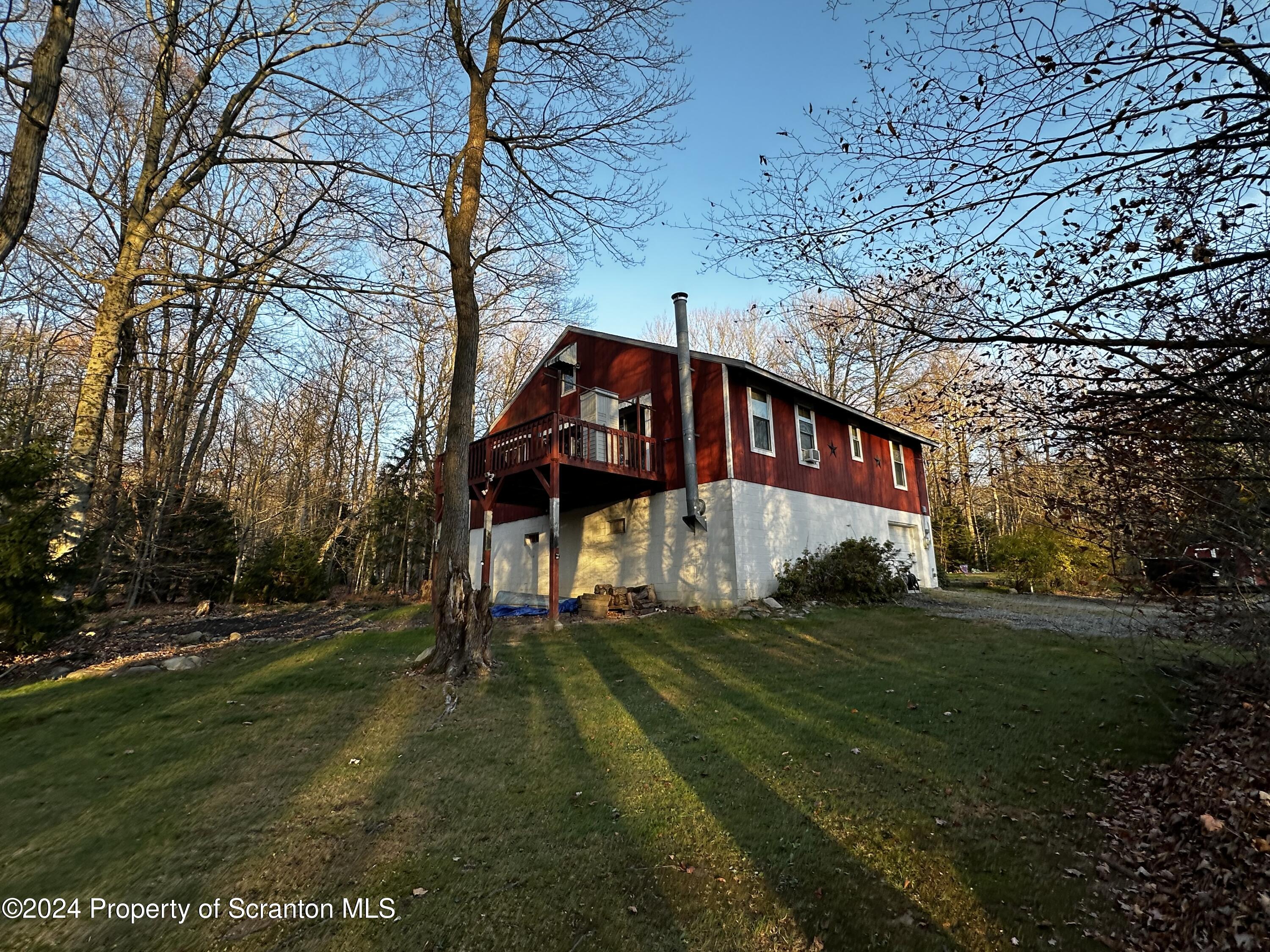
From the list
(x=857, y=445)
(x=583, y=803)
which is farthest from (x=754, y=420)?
(x=583, y=803)

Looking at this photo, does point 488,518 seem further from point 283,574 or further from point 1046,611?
point 1046,611

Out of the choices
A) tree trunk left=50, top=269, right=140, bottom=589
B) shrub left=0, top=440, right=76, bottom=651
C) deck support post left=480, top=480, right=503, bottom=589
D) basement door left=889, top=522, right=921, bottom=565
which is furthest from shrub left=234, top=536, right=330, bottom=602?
basement door left=889, top=522, right=921, bottom=565

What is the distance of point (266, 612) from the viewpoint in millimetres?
14578

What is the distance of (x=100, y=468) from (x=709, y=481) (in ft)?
35.6

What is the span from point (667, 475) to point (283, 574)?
11.8 meters

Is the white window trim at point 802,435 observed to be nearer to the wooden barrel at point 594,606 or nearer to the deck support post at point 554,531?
the wooden barrel at point 594,606

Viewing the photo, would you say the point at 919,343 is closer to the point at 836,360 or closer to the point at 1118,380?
the point at 1118,380

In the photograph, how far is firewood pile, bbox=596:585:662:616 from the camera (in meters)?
12.7

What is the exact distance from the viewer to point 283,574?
16828 millimetres

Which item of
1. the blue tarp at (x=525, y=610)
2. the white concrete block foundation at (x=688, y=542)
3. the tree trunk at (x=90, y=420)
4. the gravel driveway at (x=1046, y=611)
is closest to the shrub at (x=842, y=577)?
the white concrete block foundation at (x=688, y=542)

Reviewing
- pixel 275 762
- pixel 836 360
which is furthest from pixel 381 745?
pixel 836 360

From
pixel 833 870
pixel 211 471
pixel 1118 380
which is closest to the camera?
pixel 833 870

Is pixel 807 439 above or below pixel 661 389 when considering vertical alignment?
below

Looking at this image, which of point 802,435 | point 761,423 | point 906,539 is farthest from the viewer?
point 906,539
